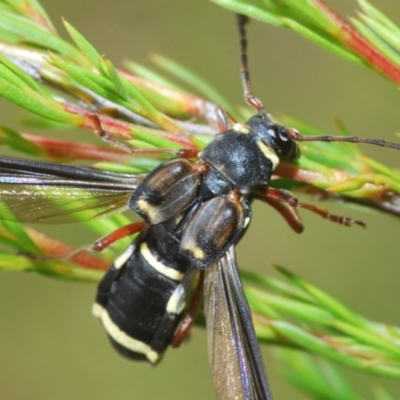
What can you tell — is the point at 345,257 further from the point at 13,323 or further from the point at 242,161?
the point at 242,161

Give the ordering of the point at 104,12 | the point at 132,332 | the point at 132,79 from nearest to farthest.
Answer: the point at 132,79 < the point at 132,332 < the point at 104,12

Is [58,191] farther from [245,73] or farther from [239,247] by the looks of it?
[239,247]

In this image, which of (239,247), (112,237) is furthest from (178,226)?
(239,247)

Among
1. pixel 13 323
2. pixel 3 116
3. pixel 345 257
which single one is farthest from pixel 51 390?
pixel 345 257

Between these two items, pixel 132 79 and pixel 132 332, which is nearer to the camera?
pixel 132 79

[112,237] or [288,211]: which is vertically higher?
[288,211]

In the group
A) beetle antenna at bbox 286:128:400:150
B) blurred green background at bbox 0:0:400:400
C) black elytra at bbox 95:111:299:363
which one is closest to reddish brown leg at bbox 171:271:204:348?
black elytra at bbox 95:111:299:363
